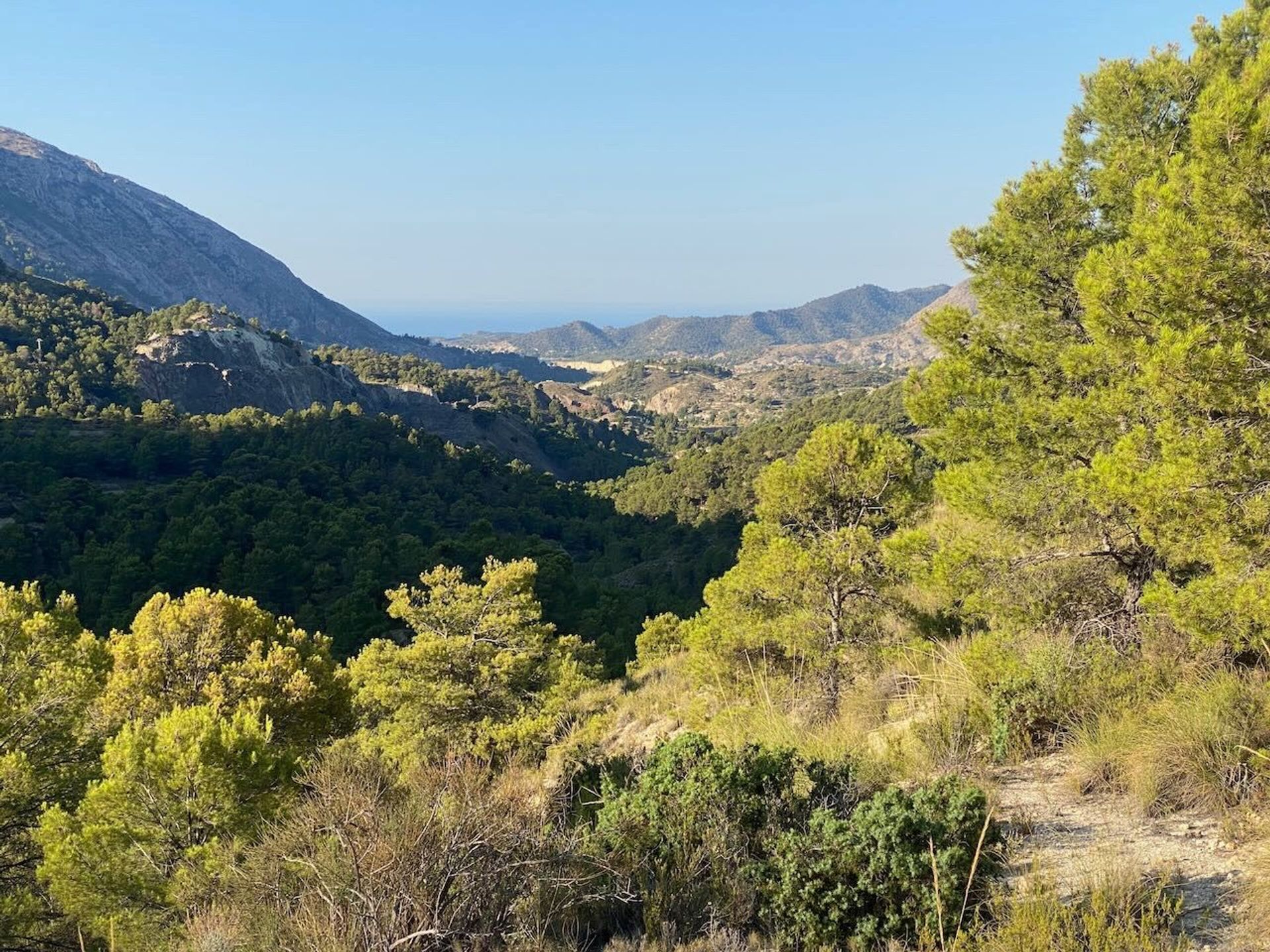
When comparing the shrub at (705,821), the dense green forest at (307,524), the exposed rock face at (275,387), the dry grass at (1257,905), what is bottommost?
the dense green forest at (307,524)

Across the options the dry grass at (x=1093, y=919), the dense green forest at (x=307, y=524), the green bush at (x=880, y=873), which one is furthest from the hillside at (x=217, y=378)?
the dry grass at (x=1093, y=919)

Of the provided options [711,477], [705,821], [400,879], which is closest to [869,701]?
[705,821]

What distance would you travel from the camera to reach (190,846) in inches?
360

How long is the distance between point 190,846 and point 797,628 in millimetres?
8539

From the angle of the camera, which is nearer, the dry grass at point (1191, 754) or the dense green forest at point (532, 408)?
the dry grass at point (1191, 754)

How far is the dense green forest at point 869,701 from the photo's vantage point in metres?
3.38

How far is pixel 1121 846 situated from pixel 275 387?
107259mm

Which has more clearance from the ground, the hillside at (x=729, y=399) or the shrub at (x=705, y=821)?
the hillside at (x=729, y=399)

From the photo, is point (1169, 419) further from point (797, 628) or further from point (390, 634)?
point (390, 634)

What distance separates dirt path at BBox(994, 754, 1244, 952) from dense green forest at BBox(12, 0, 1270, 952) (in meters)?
0.03

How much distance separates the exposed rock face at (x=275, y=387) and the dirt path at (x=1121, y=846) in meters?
89.4

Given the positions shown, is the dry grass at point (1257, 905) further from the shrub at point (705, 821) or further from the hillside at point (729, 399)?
the hillside at point (729, 399)

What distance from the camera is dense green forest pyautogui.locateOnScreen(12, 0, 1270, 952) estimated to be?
3.38m

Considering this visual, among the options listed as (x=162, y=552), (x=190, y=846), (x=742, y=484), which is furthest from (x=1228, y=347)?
(x=742, y=484)
